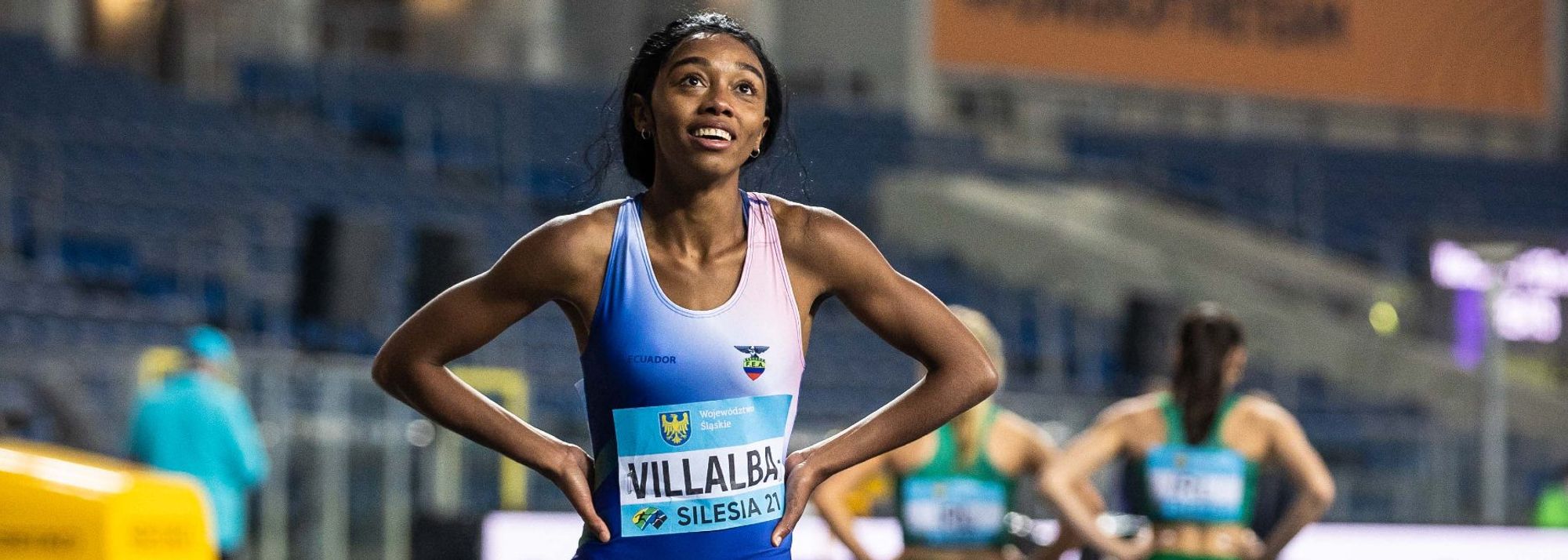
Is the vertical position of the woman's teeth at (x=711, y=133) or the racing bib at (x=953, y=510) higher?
the woman's teeth at (x=711, y=133)

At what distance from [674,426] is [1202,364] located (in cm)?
333

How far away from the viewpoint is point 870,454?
9.41 feet

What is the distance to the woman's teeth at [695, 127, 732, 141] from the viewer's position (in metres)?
2.73

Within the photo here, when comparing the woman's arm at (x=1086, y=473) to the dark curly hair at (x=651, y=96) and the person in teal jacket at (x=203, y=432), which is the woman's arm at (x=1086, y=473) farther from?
the person in teal jacket at (x=203, y=432)

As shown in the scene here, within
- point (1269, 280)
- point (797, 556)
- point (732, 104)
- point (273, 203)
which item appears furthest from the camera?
point (1269, 280)

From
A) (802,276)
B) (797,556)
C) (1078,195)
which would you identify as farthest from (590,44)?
(802,276)

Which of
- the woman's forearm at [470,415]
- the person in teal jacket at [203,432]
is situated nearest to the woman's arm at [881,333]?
the woman's forearm at [470,415]

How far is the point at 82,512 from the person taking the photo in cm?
367

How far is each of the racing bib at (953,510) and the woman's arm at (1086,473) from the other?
0.18 m

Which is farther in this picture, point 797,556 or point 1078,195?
point 1078,195

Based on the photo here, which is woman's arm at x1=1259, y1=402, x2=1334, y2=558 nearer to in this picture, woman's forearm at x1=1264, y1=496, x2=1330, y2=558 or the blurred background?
woman's forearm at x1=1264, y1=496, x2=1330, y2=558

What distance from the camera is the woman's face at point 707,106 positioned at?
2.73 meters

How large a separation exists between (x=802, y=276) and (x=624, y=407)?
313 mm

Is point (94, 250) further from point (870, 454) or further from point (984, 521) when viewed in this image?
point (870, 454)
